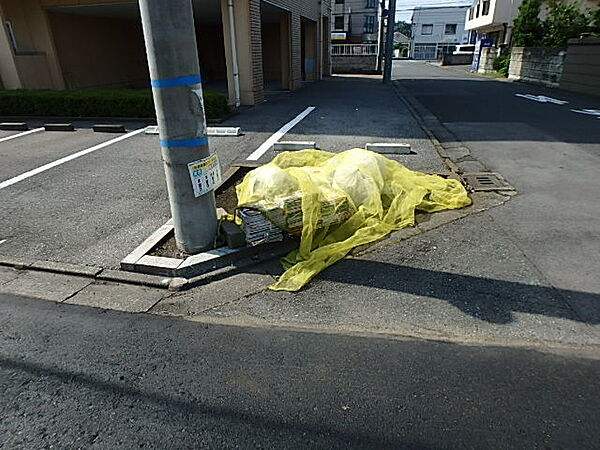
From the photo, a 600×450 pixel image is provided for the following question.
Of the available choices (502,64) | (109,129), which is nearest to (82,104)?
(109,129)

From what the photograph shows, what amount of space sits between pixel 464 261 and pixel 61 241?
13.7ft

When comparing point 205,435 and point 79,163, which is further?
point 79,163

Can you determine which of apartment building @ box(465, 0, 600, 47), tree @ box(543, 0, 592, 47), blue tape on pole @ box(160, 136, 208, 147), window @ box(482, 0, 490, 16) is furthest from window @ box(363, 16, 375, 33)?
blue tape on pole @ box(160, 136, 208, 147)

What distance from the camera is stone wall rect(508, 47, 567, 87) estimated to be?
17203mm

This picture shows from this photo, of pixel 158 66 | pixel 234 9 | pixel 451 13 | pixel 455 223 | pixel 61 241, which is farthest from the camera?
pixel 451 13

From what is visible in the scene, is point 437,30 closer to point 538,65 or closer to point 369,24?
point 369,24

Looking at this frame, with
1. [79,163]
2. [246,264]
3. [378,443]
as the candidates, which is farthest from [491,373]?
[79,163]

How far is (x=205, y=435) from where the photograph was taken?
1.96 metres

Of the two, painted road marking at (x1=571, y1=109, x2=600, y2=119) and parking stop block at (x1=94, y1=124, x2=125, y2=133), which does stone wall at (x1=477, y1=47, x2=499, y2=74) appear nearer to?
painted road marking at (x1=571, y1=109, x2=600, y2=119)

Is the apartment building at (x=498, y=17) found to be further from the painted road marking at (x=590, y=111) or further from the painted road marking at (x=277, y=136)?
the painted road marking at (x=277, y=136)

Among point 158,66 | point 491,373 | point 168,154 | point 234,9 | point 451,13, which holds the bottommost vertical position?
point 491,373

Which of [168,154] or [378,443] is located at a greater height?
[168,154]

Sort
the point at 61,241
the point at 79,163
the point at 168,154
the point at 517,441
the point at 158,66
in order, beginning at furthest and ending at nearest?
the point at 79,163 < the point at 61,241 < the point at 168,154 < the point at 158,66 < the point at 517,441

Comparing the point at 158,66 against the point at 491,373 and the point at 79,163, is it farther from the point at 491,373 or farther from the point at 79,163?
the point at 79,163
